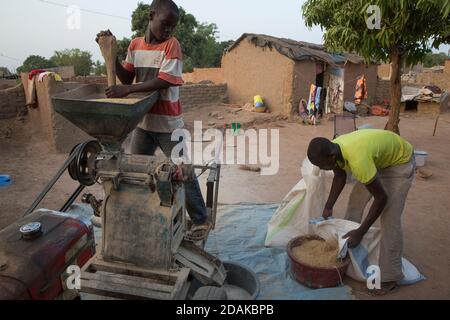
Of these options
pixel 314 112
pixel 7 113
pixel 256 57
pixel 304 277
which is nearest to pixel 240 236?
pixel 304 277

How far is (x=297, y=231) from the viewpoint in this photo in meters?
3.38

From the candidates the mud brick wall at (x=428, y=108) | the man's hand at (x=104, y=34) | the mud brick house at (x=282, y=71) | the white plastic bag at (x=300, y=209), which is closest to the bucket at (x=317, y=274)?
the white plastic bag at (x=300, y=209)

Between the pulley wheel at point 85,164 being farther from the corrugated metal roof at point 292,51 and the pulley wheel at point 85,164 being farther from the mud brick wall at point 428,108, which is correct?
the mud brick wall at point 428,108

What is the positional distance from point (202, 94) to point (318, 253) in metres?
9.89

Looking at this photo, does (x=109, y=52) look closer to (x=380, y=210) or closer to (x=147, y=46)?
(x=147, y=46)

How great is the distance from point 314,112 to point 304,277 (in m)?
9.17

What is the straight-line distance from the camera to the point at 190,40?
79.2ft

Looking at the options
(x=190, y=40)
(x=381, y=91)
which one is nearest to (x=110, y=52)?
(x=381, y=91)

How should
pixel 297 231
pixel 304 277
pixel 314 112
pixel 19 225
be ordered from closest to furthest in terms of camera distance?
pixel 19 225 → pixel 304 277 → pixel 297 231 → pixel 314 112

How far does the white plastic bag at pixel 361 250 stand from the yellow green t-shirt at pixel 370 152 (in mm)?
527

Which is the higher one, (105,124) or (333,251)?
(105,124)

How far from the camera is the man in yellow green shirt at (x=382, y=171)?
2.48m
